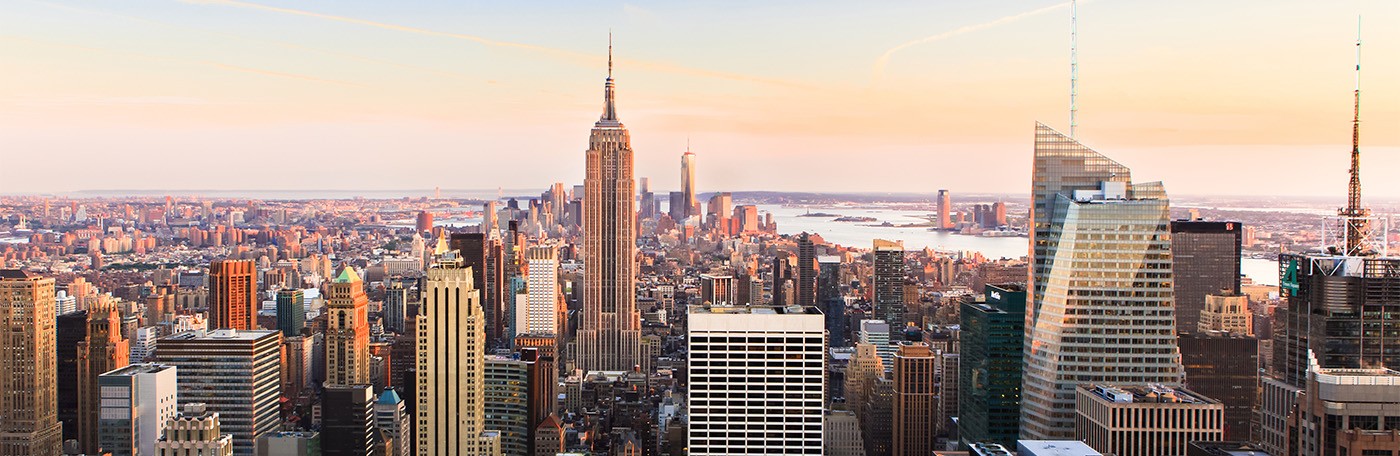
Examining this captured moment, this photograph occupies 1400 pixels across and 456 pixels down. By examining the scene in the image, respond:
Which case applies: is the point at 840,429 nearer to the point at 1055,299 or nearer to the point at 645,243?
the point at 1055,299

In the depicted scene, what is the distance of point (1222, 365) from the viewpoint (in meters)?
19.5

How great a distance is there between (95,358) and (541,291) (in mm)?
16523

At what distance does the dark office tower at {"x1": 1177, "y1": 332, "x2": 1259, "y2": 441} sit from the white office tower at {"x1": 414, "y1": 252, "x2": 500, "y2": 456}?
38.5ft

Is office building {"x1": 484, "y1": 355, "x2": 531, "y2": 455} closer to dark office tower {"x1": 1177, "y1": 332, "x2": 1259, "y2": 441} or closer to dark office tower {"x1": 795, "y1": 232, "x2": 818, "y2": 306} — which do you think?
dark office tower {"x1": 795, "y1": 232, "x2": 818, "y2": 306}

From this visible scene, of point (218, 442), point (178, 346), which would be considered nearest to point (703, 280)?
point (178, 346)

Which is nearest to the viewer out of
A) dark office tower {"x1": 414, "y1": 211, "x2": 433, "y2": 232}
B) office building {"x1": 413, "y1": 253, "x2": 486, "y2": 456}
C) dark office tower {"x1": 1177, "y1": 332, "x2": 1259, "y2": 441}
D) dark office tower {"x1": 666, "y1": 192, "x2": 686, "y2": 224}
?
dark office tower {"x1": 1177, "y1": 332, "x2": 1259, "y2": 441}

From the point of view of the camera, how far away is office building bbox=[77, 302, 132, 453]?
21.9m

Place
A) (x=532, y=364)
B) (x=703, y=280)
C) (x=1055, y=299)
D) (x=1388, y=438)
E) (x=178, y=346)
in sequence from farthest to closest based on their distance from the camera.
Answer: (x=703, y=280) < (x=532, y=364) < (x=178, y=346) < (x=1055, y=299) < (x=1388, y=438)

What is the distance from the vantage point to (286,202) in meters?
25.4

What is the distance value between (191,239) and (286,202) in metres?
3.00

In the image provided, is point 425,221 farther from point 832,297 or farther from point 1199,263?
point 1199,263

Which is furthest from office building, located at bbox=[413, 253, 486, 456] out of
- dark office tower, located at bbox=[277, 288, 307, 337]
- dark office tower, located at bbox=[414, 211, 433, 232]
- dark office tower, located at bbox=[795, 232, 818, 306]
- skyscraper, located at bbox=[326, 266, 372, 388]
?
dark office tower, located at bbox=[795, 232, 818, 306]

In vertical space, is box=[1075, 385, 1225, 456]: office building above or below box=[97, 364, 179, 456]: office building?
above

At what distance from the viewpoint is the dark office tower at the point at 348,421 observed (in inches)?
886
